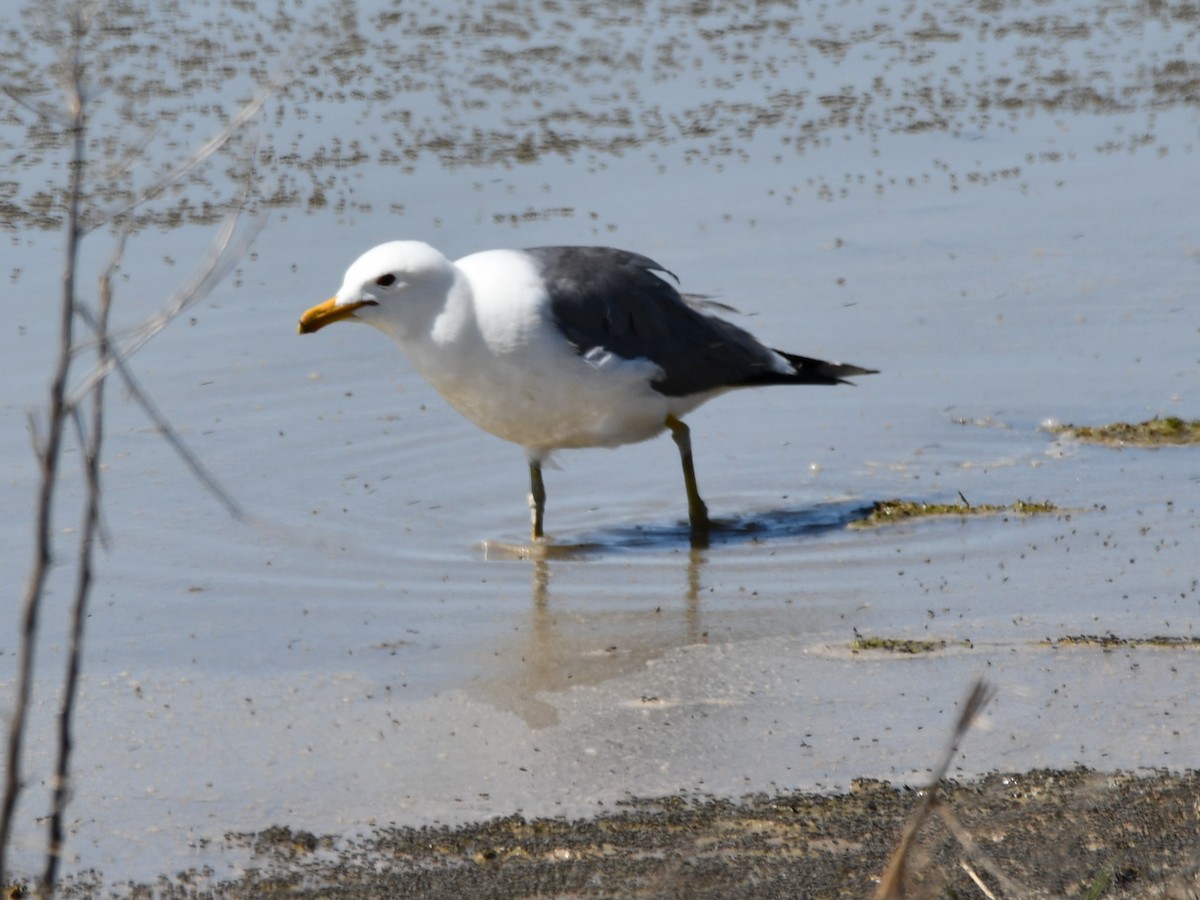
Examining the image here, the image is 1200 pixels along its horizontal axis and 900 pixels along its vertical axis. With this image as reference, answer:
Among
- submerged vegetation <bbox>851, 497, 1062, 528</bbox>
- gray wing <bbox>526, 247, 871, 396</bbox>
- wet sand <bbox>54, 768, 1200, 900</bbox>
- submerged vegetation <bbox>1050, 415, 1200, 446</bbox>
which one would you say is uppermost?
gray wing <bbox>526, 247, 871, 396</bbox>

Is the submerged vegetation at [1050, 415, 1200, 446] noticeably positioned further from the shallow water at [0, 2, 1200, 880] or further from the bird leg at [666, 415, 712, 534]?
the bird leg at [666, 415, 712, 534]

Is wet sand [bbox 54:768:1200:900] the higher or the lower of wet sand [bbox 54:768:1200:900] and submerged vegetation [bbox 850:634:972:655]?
the higher

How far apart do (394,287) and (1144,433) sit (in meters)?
3.04

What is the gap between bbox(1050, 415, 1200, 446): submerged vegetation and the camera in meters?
7.28

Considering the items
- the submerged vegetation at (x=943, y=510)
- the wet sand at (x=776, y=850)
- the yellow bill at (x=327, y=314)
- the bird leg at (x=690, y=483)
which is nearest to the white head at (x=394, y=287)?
the yellow bill at (x=327, y=314)

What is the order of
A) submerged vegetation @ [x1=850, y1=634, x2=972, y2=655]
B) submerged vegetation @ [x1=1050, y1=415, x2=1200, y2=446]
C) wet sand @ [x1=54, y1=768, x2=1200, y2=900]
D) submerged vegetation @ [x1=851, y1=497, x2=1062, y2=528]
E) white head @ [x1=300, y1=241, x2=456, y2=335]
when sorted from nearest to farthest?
wet sand @ [x1=54, y1=768, x2=1200, y2=900], submerged vegetation @ [x1=850, y1=634, x2=972, y2=655], white head @ [x1=300, y1=241, x2=456, y2=335], submerged vegetation @ [x1=851, y1=497, x2=1062, y2=528], submerged vegetation @ [x1=1050, y1=415, x2=1200, y2=446]

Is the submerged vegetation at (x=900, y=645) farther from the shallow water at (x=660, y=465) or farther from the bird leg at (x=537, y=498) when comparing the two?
the bird leg at (x=537, y=498)

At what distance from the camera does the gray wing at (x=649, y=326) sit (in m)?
6.46

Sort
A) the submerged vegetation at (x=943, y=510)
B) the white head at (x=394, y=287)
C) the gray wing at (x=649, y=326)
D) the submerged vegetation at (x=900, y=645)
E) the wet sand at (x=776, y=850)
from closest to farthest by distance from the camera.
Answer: the wet sand at (x=776, y=850), the submerged vegetation at (x=900, y=645), the white head at (x=394, y=287), the gray wing at (x=649, y=326), the submerged vegetation at (x=943, y=510)

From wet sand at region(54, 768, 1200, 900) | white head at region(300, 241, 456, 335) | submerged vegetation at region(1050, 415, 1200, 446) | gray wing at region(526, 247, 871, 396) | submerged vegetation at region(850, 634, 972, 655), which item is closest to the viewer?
wet sand at region(54, 768, 1200, 900)

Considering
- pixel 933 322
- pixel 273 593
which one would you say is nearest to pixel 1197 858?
pixel 273 593

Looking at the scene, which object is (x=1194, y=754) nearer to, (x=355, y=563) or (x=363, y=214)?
(x=355, y=563)

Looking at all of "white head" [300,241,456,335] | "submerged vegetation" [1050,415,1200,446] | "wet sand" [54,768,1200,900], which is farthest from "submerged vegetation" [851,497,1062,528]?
"wet sand" [54,768,1200,900]

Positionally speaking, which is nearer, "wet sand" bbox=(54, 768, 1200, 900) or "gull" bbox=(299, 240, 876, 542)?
"wet sand" bbox=(54, 768, 1200, 900)
